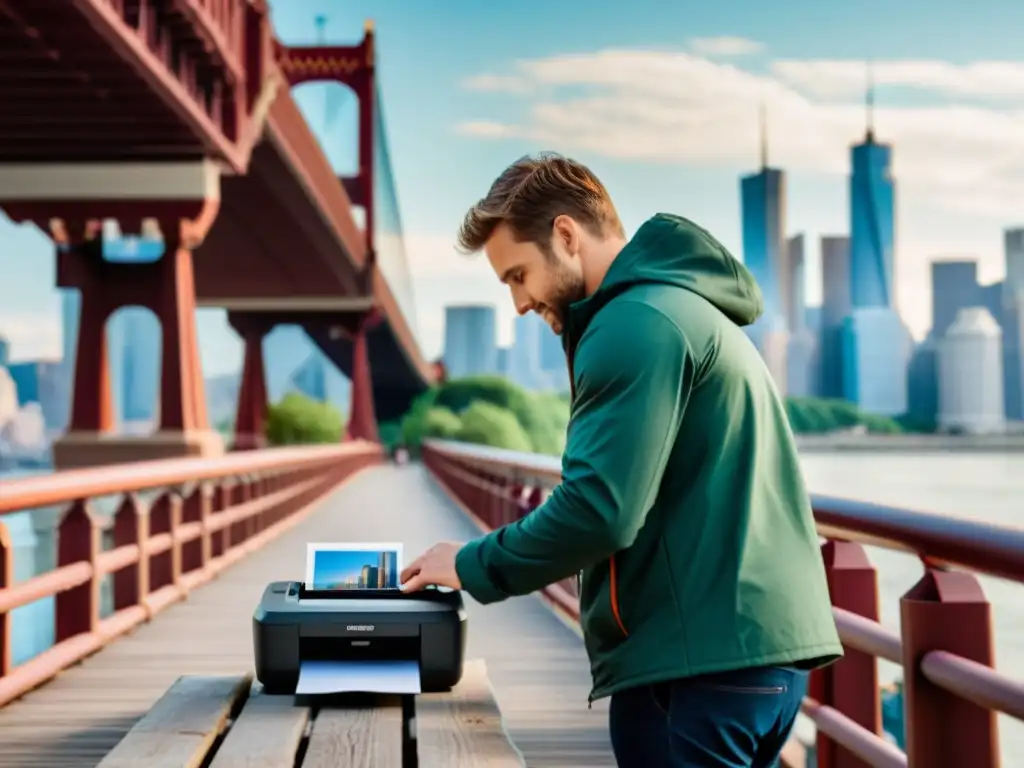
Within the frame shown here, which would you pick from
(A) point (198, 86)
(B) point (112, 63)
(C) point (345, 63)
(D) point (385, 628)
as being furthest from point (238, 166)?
(C) point (345, 63)

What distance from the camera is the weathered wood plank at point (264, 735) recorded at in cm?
200

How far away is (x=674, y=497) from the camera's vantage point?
167cm

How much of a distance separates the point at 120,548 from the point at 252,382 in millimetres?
34833

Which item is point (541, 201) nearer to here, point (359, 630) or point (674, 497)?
point (674, 497)

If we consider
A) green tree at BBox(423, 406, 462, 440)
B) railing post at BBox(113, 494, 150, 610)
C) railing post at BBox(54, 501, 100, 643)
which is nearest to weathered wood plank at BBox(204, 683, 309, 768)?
railing post at BBox(54, 501, 100, 643)

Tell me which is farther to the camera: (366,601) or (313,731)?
(366,601)

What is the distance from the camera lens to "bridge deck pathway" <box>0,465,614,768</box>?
151 inches

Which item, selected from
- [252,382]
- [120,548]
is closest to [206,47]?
[120,548]

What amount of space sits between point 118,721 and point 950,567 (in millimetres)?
2847

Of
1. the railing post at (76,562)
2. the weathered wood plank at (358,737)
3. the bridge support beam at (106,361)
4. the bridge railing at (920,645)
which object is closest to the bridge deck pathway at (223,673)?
the railing post at (76,562)

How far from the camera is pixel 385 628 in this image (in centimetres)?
232

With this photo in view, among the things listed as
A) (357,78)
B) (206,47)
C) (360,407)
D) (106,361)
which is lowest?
(360,407)

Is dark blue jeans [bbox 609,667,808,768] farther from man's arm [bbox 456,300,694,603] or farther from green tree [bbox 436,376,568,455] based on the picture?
green tree [bbox 436,376,568,455]

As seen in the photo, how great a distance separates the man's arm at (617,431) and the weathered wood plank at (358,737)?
0.57 m
